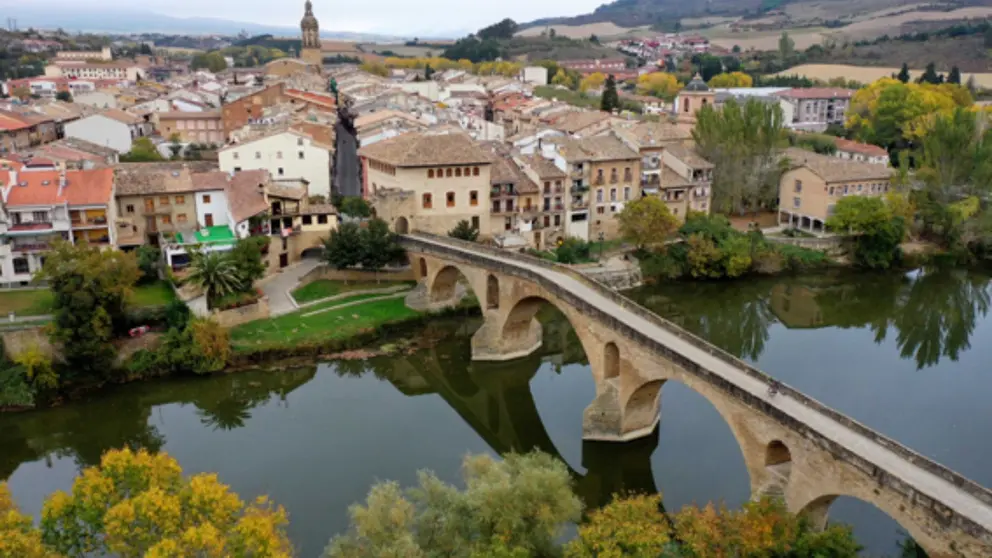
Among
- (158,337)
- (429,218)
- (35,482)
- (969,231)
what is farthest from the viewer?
(969,231)

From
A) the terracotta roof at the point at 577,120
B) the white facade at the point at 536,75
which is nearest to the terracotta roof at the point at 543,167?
the terracotta roof at the point at 577,120

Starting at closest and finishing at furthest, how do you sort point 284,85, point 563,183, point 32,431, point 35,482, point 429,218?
point 35,482, point 32,431, point 429,218, point 563,183, point 284,85

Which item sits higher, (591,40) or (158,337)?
(591,40)

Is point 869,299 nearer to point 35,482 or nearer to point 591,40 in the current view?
point 35,482

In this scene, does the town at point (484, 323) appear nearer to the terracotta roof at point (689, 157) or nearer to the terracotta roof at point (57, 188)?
the terracotta roof at point (57, 188)

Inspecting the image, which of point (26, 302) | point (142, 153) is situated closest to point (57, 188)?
point (26, 302)

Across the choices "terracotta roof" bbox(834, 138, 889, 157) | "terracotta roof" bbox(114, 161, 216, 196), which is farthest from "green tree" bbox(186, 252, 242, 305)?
"terracotta roof" bbox(834, 138, 889, 157)

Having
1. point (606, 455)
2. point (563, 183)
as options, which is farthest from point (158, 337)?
point (563, 183)

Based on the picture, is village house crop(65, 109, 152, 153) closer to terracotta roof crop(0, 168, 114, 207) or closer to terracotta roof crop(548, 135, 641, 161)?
terracotta roof crop(0, 168, 114, 207)
